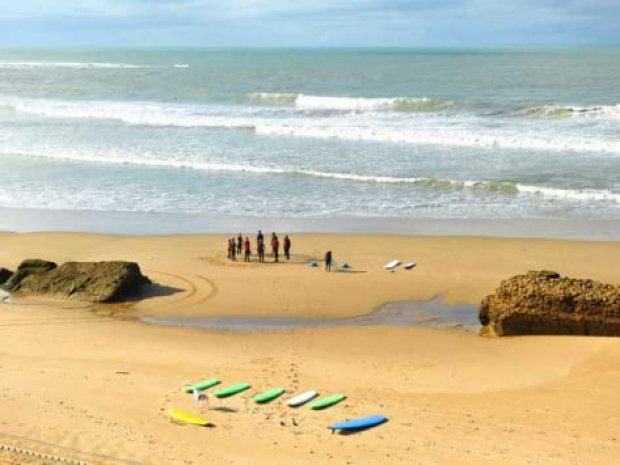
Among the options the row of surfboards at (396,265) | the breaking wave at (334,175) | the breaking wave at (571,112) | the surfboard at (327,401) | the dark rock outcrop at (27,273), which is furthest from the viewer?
the breaking wave at (571,112)

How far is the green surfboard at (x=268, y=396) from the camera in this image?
1153 centimetres

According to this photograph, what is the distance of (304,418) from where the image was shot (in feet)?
35.9

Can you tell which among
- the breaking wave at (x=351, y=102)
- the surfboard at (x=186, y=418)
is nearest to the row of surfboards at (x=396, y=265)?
the surfboard at (x=186, y=418)

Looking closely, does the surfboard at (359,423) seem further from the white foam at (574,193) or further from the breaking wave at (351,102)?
the breaking wave at (351,102)

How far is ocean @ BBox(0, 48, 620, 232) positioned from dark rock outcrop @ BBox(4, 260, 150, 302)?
23.9 ft

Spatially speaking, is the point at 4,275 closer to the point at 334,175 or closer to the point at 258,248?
the point at 258,248

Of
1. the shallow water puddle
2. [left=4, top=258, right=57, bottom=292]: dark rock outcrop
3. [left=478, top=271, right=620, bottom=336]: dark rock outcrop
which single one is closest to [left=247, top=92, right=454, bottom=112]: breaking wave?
the shallow water puddle

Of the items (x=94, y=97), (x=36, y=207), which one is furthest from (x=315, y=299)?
(x=94, y=97)

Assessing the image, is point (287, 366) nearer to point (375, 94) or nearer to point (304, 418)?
point (304, 418)

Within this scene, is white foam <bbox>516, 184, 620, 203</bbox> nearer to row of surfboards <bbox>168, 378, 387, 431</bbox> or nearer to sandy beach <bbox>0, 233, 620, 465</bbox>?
sandy beach <bbox>0, 233, 620, 465</bbox>

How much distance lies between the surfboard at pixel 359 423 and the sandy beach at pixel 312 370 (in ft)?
0.40

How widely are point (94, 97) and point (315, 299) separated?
54965 millimetres

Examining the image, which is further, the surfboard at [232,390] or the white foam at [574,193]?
the white foam at [574,193]

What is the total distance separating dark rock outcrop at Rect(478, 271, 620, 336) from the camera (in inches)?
559
